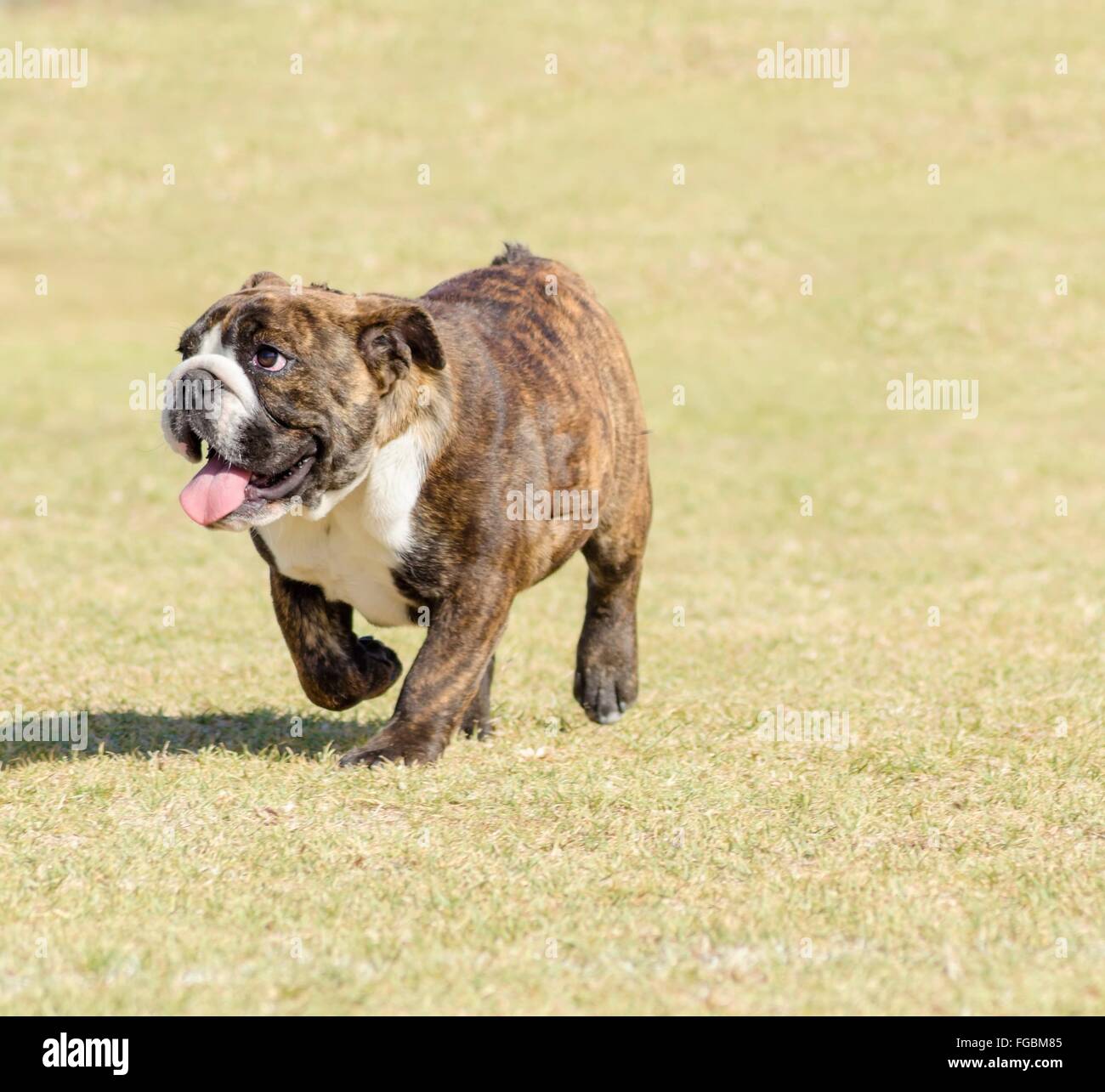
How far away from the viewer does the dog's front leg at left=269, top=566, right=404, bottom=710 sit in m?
7.41

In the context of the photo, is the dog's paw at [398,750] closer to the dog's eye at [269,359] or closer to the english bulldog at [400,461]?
the english bulldog at [400,461]

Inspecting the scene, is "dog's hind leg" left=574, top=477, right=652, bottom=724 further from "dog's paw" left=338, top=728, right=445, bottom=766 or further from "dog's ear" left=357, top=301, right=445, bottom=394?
"dog's ear" left=357, top=301, right=445, bottom=394

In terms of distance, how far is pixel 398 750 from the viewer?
279 inches

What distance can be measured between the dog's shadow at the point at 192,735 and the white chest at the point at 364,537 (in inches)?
33.2

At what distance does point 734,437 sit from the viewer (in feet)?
66.9

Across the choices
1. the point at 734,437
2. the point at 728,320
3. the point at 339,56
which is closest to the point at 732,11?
the point at 339,56

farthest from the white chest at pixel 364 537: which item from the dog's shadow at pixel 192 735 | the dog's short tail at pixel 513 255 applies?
the dog's short tail at pixel 513 255

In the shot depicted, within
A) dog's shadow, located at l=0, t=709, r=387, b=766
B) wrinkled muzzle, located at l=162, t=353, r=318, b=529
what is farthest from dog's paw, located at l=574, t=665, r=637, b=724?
wrinkled muzzle, located at l=162, t=353, r=318, b=529

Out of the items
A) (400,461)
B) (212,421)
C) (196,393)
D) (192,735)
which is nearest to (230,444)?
(212,421)

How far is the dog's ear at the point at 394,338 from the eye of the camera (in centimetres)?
671

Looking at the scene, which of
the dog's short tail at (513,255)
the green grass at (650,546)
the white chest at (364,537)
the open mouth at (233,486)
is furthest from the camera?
the dog's short tail at (513,255)

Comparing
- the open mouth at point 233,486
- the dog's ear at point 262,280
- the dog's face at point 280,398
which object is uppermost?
the dog's ear at point 262,280
